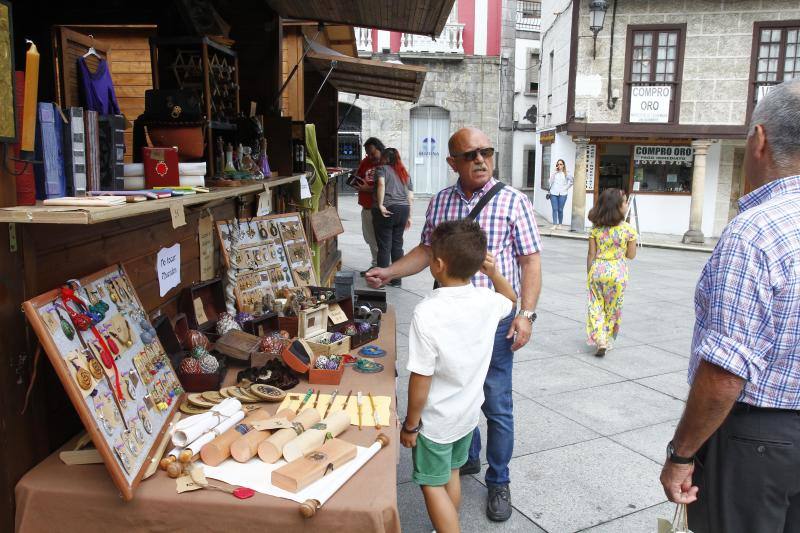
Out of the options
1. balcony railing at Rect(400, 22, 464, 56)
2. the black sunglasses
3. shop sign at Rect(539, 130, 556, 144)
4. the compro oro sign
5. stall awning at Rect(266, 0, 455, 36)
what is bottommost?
the black sunglasses

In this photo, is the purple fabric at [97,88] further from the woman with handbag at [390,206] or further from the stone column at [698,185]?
the stone column at [698,185]

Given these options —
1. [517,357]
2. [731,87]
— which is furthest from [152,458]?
[731,87]

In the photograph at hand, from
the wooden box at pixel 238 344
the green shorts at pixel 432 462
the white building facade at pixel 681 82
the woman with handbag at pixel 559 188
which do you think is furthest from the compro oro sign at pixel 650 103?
the green shorts at pixel 432 462

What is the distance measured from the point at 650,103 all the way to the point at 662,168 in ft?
6.78

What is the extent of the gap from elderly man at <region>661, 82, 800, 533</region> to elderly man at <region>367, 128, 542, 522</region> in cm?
129

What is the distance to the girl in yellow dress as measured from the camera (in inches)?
235

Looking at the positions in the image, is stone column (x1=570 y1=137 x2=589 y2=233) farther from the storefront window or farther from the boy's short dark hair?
the boy's short dark hair

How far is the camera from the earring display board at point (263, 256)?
12.6 feet

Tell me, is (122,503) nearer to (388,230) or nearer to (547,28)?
(388,230)

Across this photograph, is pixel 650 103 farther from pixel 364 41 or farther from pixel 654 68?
pixel 364 41

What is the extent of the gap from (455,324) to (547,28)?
20.8 metres

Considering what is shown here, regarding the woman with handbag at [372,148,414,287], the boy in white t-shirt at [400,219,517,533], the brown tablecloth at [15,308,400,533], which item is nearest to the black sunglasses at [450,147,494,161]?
the boy in white t-shirt at [400,219,517,533]

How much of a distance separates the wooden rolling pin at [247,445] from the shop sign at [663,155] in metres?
17.4

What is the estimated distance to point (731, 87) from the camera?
1631cm
